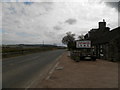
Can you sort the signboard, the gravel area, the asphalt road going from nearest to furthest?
1. the gravel area
2. the asphalt road
3. the signboard

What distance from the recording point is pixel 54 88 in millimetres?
5148

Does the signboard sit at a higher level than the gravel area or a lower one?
higher

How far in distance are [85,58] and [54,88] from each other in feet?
39.1

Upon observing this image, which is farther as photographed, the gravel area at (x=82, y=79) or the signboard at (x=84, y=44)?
the signboard at (x=84, y=44)

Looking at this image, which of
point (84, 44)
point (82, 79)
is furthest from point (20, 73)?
point (84, 44)

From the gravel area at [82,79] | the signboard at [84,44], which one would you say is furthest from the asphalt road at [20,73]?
the signboard at [84,44]

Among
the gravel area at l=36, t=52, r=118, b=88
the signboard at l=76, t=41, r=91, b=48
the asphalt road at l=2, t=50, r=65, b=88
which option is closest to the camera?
the gravel area at l=36, t=52, r=118, b=88

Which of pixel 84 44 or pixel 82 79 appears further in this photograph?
pixel 84 44

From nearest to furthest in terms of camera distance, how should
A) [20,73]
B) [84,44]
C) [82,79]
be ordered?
[82,79], [20,73], [84,44]

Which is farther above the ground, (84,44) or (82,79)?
(84,44)

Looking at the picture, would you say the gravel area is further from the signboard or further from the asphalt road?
the signboard

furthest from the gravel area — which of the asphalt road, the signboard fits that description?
the signboard

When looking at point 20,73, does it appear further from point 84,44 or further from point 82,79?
point 84,44

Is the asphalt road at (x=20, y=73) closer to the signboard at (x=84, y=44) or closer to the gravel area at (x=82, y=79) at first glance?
the gravel area at (x=82, y=79)
